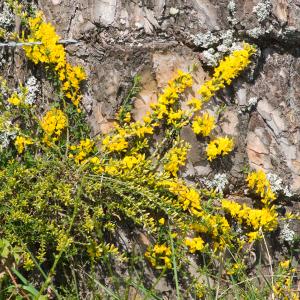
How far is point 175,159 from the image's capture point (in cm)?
319

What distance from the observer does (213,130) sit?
3383 mm

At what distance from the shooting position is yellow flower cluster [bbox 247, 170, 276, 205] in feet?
11.1

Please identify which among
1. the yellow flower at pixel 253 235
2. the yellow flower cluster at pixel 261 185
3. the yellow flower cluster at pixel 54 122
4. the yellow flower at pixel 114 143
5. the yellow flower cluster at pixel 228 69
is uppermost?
the yellow flower cluster at pixel 228 69

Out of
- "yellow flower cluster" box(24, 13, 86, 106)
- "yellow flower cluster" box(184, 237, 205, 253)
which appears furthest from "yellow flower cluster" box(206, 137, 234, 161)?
"yellow flower cluster" box(24, 13, 86, 106)

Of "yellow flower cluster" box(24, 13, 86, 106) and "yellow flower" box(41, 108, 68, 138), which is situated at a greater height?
"yellow flower cluster" box(24, 13, 86, 106)

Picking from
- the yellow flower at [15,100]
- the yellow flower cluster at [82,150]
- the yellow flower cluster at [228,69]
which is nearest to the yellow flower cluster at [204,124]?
the yellow flower cluster at [228,69]

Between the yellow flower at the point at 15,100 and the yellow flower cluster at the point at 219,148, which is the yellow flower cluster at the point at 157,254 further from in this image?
the yellow flower at the point at 15,100

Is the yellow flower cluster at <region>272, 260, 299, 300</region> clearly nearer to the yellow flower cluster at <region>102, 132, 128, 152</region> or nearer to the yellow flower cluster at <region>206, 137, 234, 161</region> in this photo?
the yellow flower cluster at <region>206, 137, 234, 161</region>

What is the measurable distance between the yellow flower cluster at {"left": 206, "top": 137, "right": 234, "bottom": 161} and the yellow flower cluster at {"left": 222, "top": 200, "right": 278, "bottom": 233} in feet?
0.87

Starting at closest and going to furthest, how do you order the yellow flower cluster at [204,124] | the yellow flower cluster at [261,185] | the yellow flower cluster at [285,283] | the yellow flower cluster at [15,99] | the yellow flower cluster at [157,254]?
1. the yellow flower cluster at [285,283]
2. the yellow flower cluster at [15,99]
3. the yellow flower cluster at [157,254]
4. the yellow flower cluster at [204,124]
5. the yellow flower cluster at [261,185]

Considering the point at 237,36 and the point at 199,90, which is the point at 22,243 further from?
the point at 237,36

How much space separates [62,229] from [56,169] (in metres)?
0.31

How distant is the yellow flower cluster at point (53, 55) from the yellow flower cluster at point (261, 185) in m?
1.08

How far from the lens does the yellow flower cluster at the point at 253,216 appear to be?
3.34 meters
